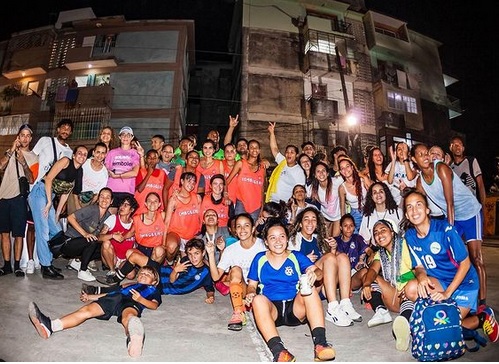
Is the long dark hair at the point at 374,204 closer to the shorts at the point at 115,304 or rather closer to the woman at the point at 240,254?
the woman at the point at 240,254

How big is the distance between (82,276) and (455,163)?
6699mm

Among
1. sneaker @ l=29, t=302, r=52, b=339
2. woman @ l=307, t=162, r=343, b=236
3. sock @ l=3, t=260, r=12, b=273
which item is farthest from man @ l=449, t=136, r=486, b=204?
sock @ l=3, t=260, r=12, b=273

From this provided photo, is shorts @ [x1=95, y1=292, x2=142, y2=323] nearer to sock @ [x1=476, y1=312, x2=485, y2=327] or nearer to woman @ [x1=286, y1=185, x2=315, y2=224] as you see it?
woman @ [x1=286, y1=185, x2=315, y2=224]

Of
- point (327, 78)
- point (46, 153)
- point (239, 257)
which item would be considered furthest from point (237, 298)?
point (327, 78)

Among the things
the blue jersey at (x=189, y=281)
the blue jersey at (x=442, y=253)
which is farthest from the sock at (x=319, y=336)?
the blue jersey at (x=189, y=281)

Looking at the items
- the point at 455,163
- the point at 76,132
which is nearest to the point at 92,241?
the point at 455,163

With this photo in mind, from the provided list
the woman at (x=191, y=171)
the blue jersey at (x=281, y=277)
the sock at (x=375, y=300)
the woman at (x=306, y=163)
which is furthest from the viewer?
the woman at (x=306, y=163)

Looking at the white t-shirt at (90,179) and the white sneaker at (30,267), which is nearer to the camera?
the white sneaker at (30,267)

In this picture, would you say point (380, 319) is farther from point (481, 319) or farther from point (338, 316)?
point (481, 319)

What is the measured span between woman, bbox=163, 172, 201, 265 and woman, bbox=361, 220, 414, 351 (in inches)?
117

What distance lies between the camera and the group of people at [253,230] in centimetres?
353

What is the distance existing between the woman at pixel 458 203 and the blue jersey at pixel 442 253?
82 centimetres

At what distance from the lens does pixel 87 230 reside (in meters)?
5.58

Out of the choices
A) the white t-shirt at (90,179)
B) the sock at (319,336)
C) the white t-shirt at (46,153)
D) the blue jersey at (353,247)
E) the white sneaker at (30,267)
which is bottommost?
the sock at (319,336)
